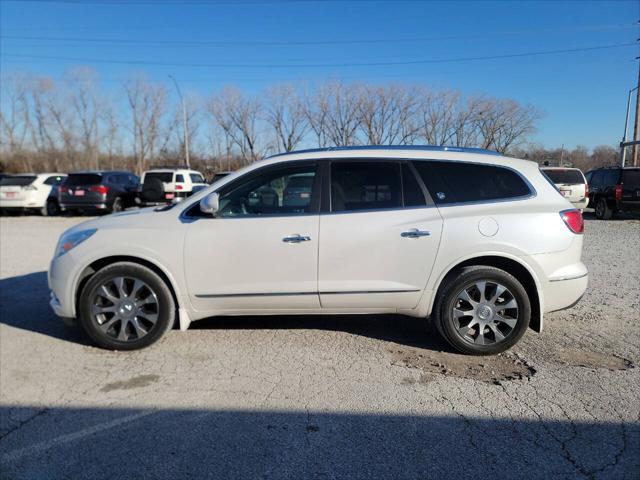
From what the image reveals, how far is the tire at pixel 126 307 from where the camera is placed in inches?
151

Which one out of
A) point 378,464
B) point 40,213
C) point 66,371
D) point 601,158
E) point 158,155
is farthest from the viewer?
point 158,155

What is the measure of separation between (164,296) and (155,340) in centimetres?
43

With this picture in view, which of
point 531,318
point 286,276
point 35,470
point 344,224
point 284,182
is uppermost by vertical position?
point 284,182

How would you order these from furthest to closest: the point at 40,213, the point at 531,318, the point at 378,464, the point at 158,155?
the point at 158,155 < the point at 40,213 < the point at 531,318 < the point at 378,464

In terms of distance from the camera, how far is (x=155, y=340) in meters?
3.88

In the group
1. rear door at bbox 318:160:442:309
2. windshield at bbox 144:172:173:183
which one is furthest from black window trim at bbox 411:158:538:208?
windshield at bbox 144:172:173:183

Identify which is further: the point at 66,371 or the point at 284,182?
the point at 284,182

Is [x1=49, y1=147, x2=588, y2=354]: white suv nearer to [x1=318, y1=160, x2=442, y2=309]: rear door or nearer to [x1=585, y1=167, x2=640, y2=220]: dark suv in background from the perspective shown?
[x1=318, y1=160, x2=442, y2=309]: rear door

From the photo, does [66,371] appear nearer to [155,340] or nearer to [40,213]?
[155,340]

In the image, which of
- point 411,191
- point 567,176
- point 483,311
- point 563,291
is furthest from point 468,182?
point 567,176

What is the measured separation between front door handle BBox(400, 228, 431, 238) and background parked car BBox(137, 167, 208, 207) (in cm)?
1364

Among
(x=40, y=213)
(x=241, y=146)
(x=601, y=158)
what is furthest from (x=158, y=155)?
(x=601, y=158)

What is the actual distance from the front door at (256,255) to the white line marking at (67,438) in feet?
3.86

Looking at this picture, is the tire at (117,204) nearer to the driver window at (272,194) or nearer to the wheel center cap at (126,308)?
the wheel center cap at (126,308)
